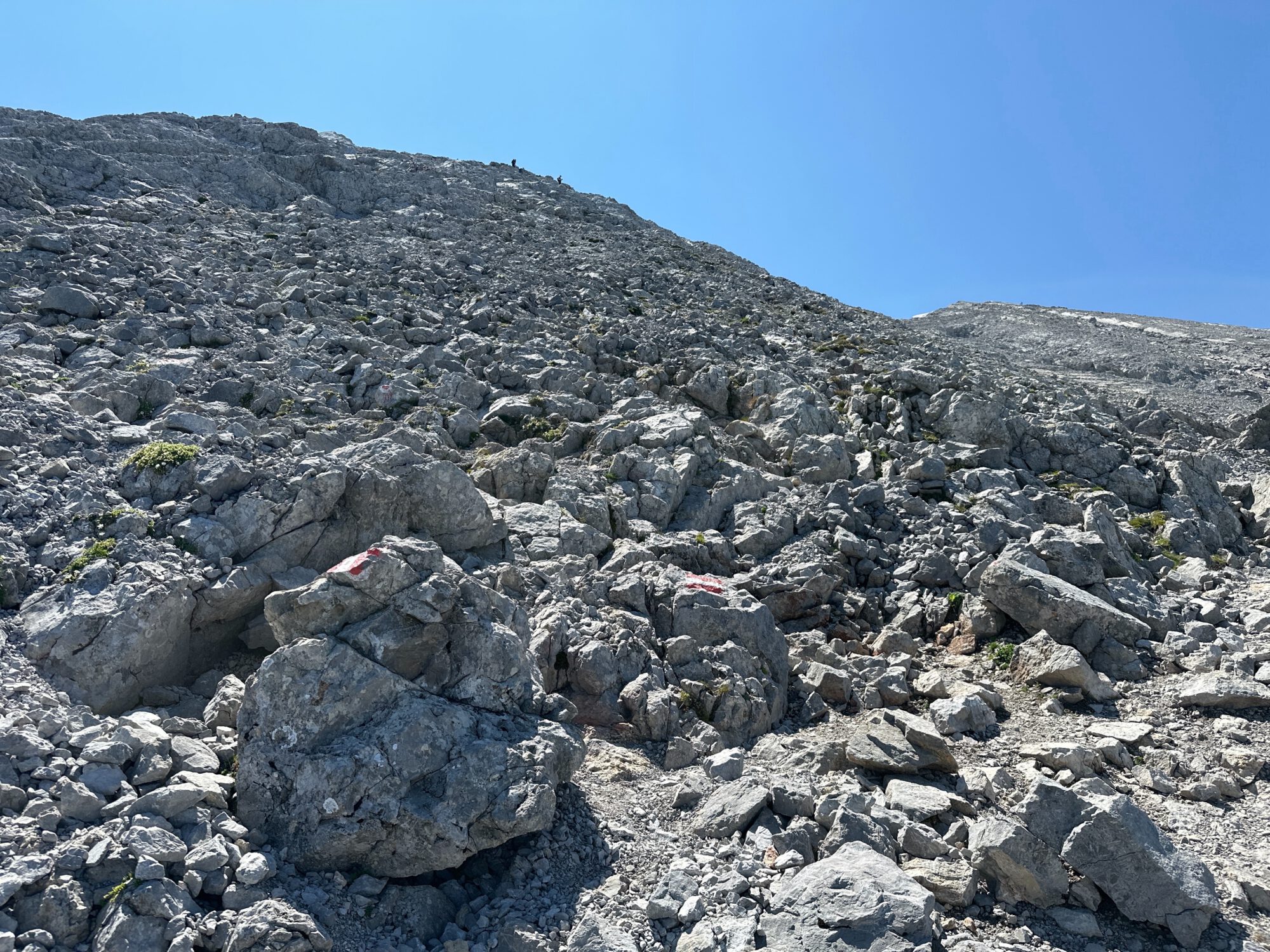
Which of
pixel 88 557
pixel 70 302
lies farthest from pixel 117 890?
pixel 70 302

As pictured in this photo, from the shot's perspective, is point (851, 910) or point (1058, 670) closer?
point (851, 910)

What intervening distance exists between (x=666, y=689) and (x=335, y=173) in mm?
32865

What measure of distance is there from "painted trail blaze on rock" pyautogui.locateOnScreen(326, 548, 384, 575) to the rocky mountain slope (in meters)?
0.06

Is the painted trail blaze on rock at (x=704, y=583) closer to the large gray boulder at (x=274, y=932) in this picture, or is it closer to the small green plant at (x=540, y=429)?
the small green plant at (x=540, y=429)

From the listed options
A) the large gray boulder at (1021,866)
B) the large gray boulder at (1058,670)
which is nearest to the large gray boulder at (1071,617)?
the large gray boulder at (1058,670)

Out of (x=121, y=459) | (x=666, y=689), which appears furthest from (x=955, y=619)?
(x=121, y=459)

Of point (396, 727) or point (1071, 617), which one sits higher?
point (1071, 617)

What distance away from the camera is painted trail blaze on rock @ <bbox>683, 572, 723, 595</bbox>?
47.4 feet

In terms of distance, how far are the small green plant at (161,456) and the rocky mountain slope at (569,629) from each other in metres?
0.09

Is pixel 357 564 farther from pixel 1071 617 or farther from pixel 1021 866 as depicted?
pixel 1071 617

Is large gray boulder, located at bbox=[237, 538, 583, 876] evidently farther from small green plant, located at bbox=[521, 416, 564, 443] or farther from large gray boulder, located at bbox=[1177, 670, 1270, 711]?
large gray boulder, located at bbox=[1177, 670, 1270, 711]

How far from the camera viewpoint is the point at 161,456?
13477mm

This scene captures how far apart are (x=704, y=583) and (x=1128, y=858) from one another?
7709 millimetres

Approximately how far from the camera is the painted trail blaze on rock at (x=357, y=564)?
33.4ft
